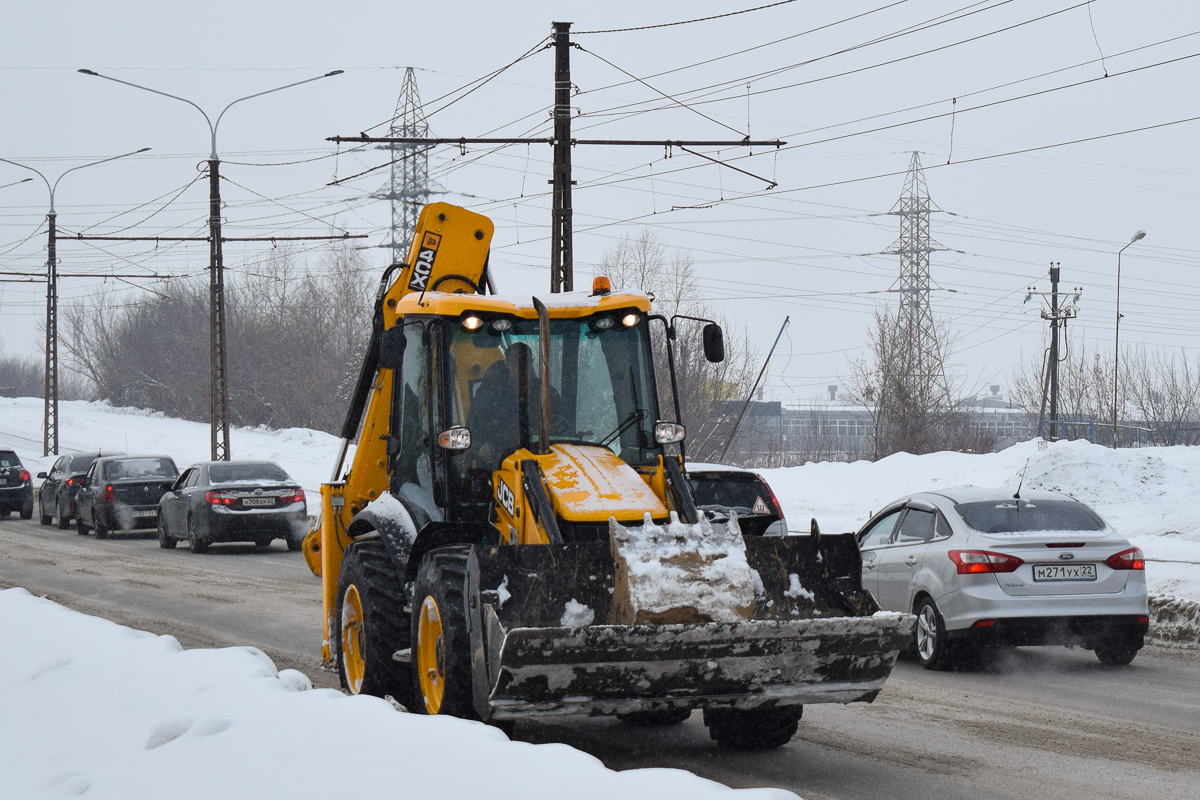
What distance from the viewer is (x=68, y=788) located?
5.53 meters

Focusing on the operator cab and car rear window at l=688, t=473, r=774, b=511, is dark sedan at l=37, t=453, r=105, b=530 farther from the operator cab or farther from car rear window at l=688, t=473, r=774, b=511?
the operator cab

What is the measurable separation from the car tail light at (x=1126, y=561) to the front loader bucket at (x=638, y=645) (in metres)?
4.47

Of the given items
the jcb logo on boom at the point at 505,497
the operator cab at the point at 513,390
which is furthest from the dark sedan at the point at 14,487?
the jcb logo on boom at the point at 505,497

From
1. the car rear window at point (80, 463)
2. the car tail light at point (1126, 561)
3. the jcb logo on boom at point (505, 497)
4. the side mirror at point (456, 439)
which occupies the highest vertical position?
the side mirror at point (456, 439)

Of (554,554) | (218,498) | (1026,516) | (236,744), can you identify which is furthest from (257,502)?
(236,744)

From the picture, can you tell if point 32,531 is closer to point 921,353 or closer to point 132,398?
point 921,353

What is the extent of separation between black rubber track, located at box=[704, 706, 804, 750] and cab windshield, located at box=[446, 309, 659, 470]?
4.98 ft

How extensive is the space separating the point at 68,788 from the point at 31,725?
1.34 metres

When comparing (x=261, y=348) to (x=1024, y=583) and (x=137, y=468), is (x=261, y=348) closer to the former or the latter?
(x=137, y=468)

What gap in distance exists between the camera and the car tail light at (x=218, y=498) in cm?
2119

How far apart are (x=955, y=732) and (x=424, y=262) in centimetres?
464

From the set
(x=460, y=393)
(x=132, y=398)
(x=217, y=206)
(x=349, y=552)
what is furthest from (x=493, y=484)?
(x=132, y=398)

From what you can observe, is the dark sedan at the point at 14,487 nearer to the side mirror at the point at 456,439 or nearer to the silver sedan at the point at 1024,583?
the silver sedan at the point at 1024,583

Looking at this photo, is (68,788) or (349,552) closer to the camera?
(68,788)
